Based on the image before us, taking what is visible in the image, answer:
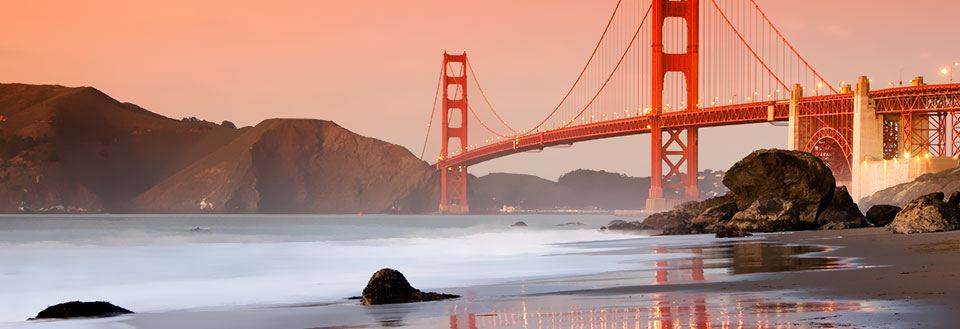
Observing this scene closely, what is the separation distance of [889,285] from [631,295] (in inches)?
89.5

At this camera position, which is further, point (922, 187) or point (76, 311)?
point (922, 187)

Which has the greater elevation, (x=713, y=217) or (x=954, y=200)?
(x=954, y=200)

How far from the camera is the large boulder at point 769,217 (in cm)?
3266

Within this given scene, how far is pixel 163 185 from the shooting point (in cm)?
17112

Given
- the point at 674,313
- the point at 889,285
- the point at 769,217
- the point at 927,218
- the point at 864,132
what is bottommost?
the point at 674,313

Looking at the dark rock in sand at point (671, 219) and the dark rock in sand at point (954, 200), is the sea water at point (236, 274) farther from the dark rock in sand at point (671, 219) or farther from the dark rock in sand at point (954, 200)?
the dark rock in sand at point (671, 219)

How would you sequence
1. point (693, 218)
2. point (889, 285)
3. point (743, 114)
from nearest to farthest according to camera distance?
point (889, 285), point (693, 218), point (743, 114)

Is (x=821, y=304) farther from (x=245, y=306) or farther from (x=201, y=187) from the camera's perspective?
(x=201, y=187)

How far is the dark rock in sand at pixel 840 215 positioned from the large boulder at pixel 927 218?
259 inches

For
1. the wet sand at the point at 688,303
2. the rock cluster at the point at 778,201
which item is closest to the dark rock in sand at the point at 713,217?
the rock cluster at the point at 778,201

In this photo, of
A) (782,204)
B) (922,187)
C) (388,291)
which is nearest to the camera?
(388,291)

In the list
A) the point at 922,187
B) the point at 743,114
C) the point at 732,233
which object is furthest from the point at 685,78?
the point at 732,233

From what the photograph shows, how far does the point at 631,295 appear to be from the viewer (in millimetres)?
12523

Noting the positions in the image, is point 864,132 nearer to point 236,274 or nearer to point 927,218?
point 927,218
